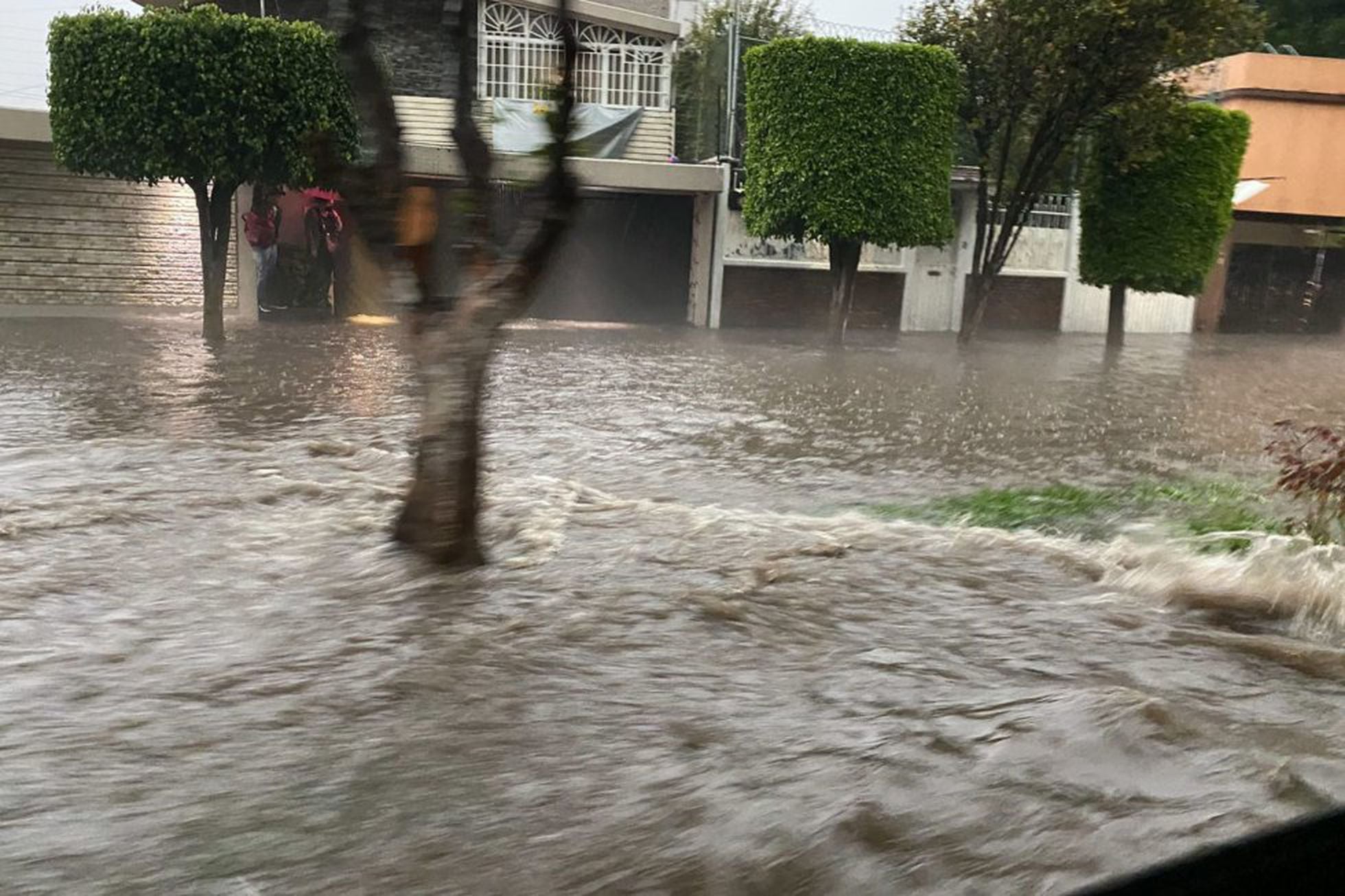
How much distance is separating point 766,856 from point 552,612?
2.09 m

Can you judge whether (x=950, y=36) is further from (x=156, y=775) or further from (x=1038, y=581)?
(x=156, y=775)

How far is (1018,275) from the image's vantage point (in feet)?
80.1

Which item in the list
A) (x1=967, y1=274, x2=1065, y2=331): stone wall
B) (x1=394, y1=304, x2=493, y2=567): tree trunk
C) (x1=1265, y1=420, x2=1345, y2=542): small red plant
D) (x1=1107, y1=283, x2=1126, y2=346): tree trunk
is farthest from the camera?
(x1=967, y1=274, x2=1065, y2=331): stone wall

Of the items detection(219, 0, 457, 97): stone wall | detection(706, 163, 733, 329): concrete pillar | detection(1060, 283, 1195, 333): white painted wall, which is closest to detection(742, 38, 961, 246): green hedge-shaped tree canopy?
detection(706, 163, 733, 329): concrete pillar

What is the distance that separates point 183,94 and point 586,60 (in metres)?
8.89

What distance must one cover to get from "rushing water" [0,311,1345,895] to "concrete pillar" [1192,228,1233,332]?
772 inches

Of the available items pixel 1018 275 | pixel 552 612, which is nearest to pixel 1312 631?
pixel 552 612

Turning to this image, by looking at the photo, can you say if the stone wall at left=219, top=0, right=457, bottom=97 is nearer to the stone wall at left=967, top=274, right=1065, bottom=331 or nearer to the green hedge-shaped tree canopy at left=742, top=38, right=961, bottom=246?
the green hedge-shaped tree canopy at left=742, top=38, right=961, bottom=246

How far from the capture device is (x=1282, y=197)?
1016 inches

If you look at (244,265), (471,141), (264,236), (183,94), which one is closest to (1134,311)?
(264,236)

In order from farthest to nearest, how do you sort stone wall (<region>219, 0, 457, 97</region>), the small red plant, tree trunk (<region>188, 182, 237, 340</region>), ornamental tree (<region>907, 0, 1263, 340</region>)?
1. stone wall (<region>219, 0, 457, 97</region>)
2. ornamental tree (<region>907, 0, 1263, 340</region>)
3. tree trunk (<region>188, 182, 237, 340</region>)
4. the small red plant

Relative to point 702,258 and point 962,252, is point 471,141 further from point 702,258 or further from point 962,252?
point 962,252

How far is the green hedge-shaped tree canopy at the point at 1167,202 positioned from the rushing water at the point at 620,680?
452 inches

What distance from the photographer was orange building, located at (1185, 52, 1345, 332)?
24953 mm
